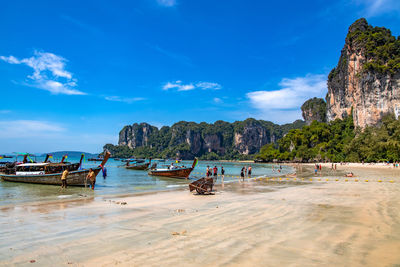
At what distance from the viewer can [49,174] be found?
24.4m

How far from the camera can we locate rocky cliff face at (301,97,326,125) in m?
147

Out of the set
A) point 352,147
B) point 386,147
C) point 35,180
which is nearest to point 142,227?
point 35,180

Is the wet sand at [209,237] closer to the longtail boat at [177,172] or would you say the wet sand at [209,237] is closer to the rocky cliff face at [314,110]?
the longtail boat at [177,172]

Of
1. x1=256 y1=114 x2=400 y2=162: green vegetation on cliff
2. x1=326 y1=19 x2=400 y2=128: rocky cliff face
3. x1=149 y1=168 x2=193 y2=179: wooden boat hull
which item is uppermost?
x1=326 y1=19 x2=400 y2=128: rocky cliff face

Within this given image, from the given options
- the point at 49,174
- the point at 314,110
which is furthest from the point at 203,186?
the point at 314,110

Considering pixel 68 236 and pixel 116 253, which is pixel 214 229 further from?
pixel 68 236

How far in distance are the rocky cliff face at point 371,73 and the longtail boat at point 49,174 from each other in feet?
260

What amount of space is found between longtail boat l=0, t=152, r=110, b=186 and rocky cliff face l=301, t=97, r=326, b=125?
473ft

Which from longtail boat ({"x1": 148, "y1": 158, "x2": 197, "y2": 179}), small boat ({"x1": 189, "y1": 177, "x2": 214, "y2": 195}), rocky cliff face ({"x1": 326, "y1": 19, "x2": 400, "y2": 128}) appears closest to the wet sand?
small boat ({"x1": 189, "y1": 177, "x2": 214, "y2": 195})

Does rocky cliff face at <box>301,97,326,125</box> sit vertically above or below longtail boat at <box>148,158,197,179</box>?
above

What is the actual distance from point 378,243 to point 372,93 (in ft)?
284

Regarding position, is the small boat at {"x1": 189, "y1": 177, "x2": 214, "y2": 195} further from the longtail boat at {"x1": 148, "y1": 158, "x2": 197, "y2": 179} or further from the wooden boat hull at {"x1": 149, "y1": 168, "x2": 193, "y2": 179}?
the wooden boat hull at {"x1": 149, "y1": 168, "x2": 193, "y2": 179}

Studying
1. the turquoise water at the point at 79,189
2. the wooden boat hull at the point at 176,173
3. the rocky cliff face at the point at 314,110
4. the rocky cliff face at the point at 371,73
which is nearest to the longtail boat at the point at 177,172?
the wooden boat hull at the point at 176,173

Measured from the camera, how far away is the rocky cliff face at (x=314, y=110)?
5787 inches
